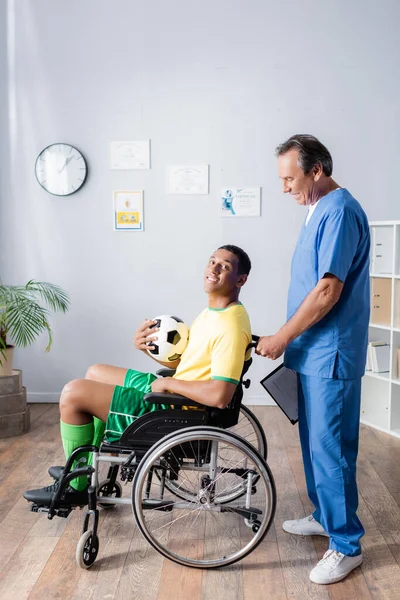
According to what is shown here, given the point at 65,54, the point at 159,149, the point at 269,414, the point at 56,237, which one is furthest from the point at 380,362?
the point at 65,54

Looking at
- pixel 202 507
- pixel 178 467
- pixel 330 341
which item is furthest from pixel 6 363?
pixel 330 341

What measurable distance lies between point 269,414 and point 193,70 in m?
2.20

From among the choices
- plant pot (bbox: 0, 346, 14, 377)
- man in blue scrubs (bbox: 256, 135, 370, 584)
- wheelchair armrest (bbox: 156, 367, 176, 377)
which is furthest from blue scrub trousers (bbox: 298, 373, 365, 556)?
plant pot (bbox: 0, 346, 14, 377)

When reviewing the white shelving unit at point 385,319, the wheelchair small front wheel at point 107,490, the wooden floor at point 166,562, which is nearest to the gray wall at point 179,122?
the white shelving unit at point 385,319

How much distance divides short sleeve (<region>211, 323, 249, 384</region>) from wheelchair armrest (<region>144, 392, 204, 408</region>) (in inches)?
4.3

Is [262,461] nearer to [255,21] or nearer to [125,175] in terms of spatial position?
[125,175]

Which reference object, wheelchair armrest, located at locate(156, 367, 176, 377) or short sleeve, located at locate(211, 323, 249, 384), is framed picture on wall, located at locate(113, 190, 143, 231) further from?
short sleeve, located at locate(211, 323, 249, 384)

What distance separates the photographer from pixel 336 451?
1973 millimetres

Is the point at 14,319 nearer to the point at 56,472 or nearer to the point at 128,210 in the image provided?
the point at 128,210

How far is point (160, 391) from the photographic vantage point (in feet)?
6.59

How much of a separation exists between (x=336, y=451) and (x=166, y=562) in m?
0.66

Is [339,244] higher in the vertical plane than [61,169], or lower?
lower

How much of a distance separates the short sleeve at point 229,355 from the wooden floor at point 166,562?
24.8 inches

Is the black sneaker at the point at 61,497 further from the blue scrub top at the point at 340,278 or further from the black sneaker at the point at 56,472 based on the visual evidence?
the blue scrub top at the point at 340,278
